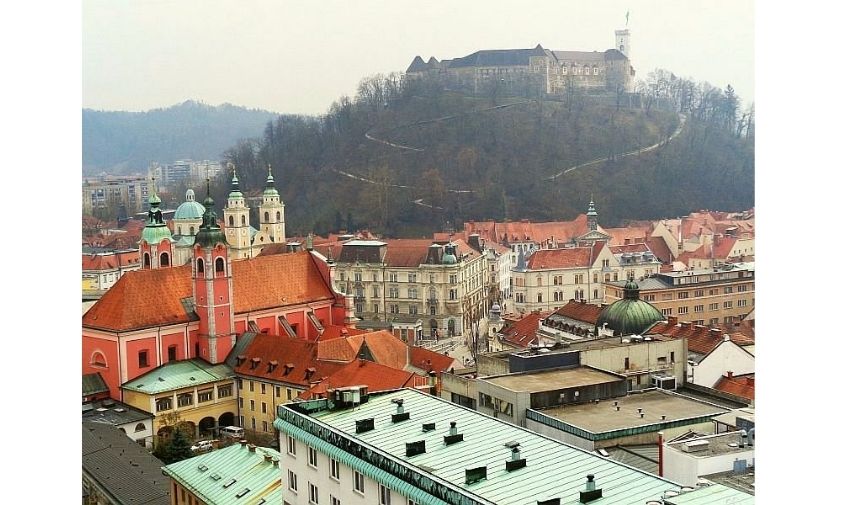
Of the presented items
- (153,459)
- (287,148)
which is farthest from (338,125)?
(153,459)

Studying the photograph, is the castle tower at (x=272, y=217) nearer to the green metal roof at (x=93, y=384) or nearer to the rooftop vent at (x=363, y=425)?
the green metal roof at (x=93, y=384)

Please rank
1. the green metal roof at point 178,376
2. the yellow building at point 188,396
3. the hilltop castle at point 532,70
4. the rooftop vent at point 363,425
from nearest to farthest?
the rooftop vent at point 363,425, the yellow building at point 188,396, the green metal roof at point 178,376, the hilltop castle at point 532,70

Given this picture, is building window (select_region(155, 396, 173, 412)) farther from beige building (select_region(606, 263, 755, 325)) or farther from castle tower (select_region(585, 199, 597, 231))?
castle tower (select_region(585, 199, 597, 231))

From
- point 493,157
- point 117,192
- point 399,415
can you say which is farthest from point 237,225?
point 399,415

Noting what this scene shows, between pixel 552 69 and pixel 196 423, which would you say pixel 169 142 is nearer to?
pixel 552 69

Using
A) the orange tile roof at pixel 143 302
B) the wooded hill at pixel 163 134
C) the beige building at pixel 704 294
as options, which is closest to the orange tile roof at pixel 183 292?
the orange tile roof at pixel 143 302

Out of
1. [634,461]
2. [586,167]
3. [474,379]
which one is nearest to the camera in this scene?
[634,461]

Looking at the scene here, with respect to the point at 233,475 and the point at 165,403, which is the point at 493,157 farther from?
the point at 233,475
